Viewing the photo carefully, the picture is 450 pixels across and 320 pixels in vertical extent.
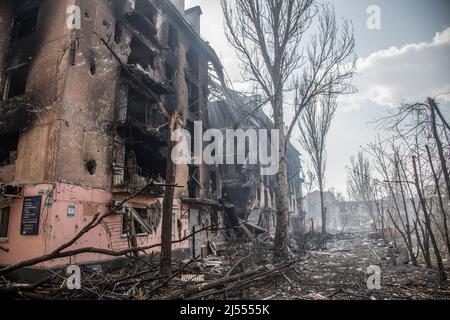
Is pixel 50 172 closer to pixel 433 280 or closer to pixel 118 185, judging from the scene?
pixel 118 185

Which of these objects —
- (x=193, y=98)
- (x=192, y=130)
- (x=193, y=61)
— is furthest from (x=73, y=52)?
(x=193, y=61)

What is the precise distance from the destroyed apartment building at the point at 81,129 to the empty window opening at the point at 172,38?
48.3 inches

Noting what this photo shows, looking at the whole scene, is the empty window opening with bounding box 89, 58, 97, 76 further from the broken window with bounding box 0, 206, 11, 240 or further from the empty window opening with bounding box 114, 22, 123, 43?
the broken window with bounding box 0, 206, 11, 240

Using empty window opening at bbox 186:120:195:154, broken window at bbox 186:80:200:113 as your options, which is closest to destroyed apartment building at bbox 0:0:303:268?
empty window opening at bbox 186:120:195:154

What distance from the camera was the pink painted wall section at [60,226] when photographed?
9.06 meters

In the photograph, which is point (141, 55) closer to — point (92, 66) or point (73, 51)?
point (92, 66)

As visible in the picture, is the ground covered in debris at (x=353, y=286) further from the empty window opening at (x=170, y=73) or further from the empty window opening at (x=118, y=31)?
the empty window opening at (x=170, y=73)

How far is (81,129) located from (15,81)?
4.95m

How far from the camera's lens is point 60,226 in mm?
9305

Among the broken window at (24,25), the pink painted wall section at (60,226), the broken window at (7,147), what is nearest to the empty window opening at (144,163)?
the pink painted wall section at (60,226)

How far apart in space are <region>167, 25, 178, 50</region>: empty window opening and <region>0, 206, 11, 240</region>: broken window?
41.8 ft

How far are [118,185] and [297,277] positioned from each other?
313 inches
